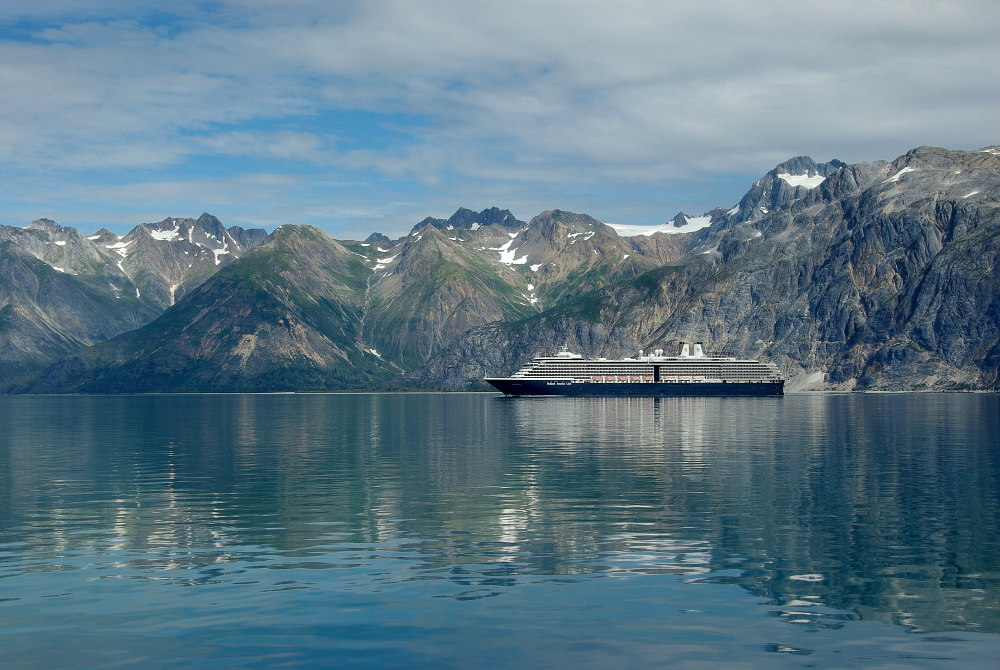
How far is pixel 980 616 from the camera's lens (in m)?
35.0

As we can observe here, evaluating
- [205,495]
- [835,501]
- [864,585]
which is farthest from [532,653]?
[205,495]

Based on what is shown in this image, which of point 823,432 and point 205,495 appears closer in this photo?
point 205,495

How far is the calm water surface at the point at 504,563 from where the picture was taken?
3177cm

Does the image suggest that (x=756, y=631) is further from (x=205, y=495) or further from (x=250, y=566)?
(x=205, y=495)

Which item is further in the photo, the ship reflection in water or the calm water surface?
the ship reflection in water

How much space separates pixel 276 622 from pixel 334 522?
72.0 ft

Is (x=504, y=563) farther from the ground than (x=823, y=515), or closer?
farther from the ground

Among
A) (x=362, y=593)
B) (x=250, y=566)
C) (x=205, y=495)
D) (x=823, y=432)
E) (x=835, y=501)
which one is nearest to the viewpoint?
(x=362, y=593)

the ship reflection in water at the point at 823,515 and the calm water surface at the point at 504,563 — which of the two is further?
the ship reflection in water at the point at 823,515

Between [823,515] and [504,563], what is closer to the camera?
[504,563]

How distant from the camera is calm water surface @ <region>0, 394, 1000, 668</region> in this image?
3177 centimetres

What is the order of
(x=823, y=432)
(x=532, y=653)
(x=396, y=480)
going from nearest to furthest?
(x=532, y=653) → (x=396, y=480) → (x=823, y=432)

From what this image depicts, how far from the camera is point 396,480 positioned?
255ft

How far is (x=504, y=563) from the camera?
44.2m
